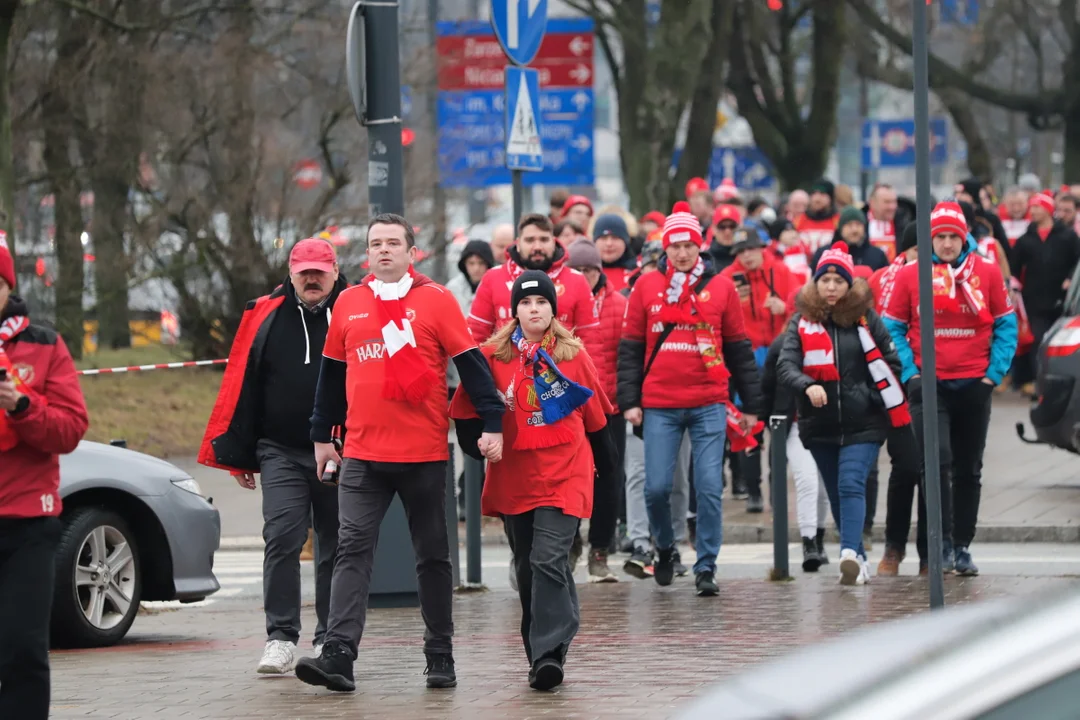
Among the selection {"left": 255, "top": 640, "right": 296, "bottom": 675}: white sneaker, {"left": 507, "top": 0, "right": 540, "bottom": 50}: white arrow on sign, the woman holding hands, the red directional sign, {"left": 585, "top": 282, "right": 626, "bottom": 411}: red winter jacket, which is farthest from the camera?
the red directional sign

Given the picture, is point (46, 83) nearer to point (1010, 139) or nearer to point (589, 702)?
point (589, 702)

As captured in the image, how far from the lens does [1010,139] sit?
62.9m

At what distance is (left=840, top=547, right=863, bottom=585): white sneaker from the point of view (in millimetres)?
10711

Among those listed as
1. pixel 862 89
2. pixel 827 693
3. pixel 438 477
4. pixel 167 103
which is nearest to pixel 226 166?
pixel 167 103

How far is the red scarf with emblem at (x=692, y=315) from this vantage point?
10633mm

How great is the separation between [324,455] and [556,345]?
105 cm

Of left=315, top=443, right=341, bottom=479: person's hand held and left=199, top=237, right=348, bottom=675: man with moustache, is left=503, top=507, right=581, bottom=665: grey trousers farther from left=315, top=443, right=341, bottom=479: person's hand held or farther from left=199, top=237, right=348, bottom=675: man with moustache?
left=199, top=237, right=348, bottom=675: man with moustache

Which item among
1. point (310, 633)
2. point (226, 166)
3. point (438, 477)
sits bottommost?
point (310, 633)

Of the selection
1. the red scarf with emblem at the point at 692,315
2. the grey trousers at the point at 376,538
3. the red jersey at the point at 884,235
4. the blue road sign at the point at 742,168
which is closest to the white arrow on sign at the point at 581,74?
the red jersey at the point at 884,235

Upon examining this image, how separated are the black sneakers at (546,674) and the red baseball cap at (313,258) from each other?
1.97m

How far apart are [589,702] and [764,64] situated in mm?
30533

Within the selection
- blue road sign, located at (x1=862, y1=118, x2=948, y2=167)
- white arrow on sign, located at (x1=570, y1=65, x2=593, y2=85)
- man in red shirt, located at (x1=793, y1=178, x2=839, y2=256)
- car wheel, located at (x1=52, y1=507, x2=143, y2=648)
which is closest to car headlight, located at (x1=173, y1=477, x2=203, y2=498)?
car wheel, located at (x1=52, y1=507, x2=143, y2=648)

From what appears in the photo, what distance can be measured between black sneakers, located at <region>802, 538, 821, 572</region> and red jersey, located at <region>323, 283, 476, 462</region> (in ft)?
14.5

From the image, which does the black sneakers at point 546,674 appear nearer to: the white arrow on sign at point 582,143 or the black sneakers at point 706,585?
the black sneakers at point 706,585
